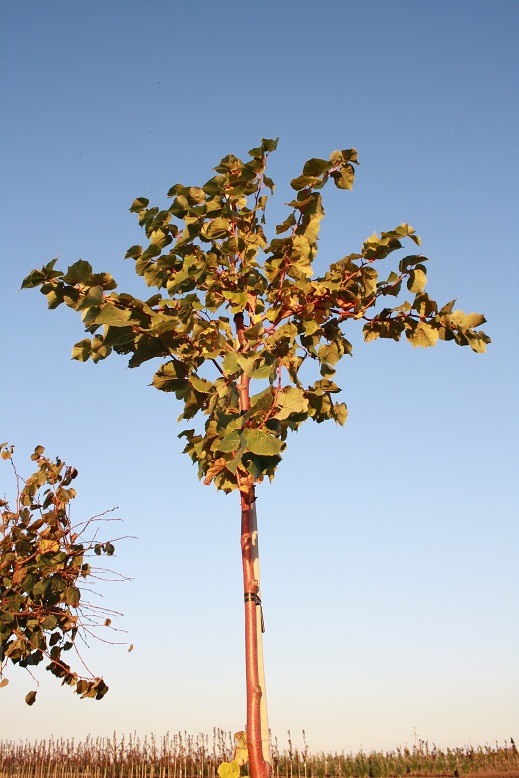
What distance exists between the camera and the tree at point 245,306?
2.55 metres

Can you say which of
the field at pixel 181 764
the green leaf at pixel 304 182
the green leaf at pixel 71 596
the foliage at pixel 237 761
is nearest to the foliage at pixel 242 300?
the green leaf at pixel 304 182

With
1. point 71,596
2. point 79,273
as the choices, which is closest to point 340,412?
point 79,273

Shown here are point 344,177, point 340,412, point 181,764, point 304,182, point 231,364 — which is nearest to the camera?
point 231,364

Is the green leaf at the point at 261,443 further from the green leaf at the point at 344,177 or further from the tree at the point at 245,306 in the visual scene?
the green leaf at the point at 344,177

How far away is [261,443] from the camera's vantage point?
2.32 meters

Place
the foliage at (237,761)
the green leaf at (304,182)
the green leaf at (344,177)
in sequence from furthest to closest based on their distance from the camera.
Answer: the green leaf at (344,177)
the green leaf at (304,182)
the foliage at (237,761)

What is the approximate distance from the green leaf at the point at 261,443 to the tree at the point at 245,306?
0.11m

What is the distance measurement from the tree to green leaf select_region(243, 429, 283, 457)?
108 mm

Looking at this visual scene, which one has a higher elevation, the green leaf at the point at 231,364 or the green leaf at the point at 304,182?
the green leaf at the point at 304,182

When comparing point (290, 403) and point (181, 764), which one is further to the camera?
point (181, 764)

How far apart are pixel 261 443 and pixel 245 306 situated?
0.83 metres

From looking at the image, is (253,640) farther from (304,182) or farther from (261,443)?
(304,182)

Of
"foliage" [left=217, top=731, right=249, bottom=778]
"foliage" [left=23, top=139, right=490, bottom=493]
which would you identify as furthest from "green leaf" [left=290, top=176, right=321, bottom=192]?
"foliage" [left=217, top=731, right=249, bottom=778]

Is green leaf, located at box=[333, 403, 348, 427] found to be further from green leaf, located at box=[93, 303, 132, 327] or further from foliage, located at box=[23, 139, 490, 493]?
green leaf, located at box=[93, 303, 132, 327]
